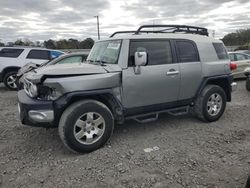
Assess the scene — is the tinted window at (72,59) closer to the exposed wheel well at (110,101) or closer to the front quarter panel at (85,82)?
the exposed wheel well at (110,101)

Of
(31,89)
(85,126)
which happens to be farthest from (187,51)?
(31,89)

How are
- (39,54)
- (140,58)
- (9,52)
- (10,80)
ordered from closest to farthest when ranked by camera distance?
(140,58), (10,80), (9,52), (39,54)

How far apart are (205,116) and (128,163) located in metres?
2.41

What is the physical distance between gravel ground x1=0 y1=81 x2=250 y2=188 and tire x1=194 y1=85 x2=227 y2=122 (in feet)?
0.70

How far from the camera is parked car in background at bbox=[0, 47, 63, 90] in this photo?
1006 cm

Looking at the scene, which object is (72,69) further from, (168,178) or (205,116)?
(205,116)

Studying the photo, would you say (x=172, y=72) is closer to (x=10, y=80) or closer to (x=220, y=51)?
(x=220, y=51)

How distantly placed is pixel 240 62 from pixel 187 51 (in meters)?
7.39

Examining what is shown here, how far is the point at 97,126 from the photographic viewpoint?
13.3 ft

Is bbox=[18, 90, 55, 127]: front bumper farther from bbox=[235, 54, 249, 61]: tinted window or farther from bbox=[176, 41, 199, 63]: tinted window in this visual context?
bbox=[235, 54, 249, 61]: tinted window

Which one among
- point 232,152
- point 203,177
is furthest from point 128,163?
point 232,152

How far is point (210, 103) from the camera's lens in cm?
543

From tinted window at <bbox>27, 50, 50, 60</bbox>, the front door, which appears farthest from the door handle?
tinted window at <bbox>27, 50, 50, 60</bbox>

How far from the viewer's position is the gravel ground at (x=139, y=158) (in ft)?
10.6
